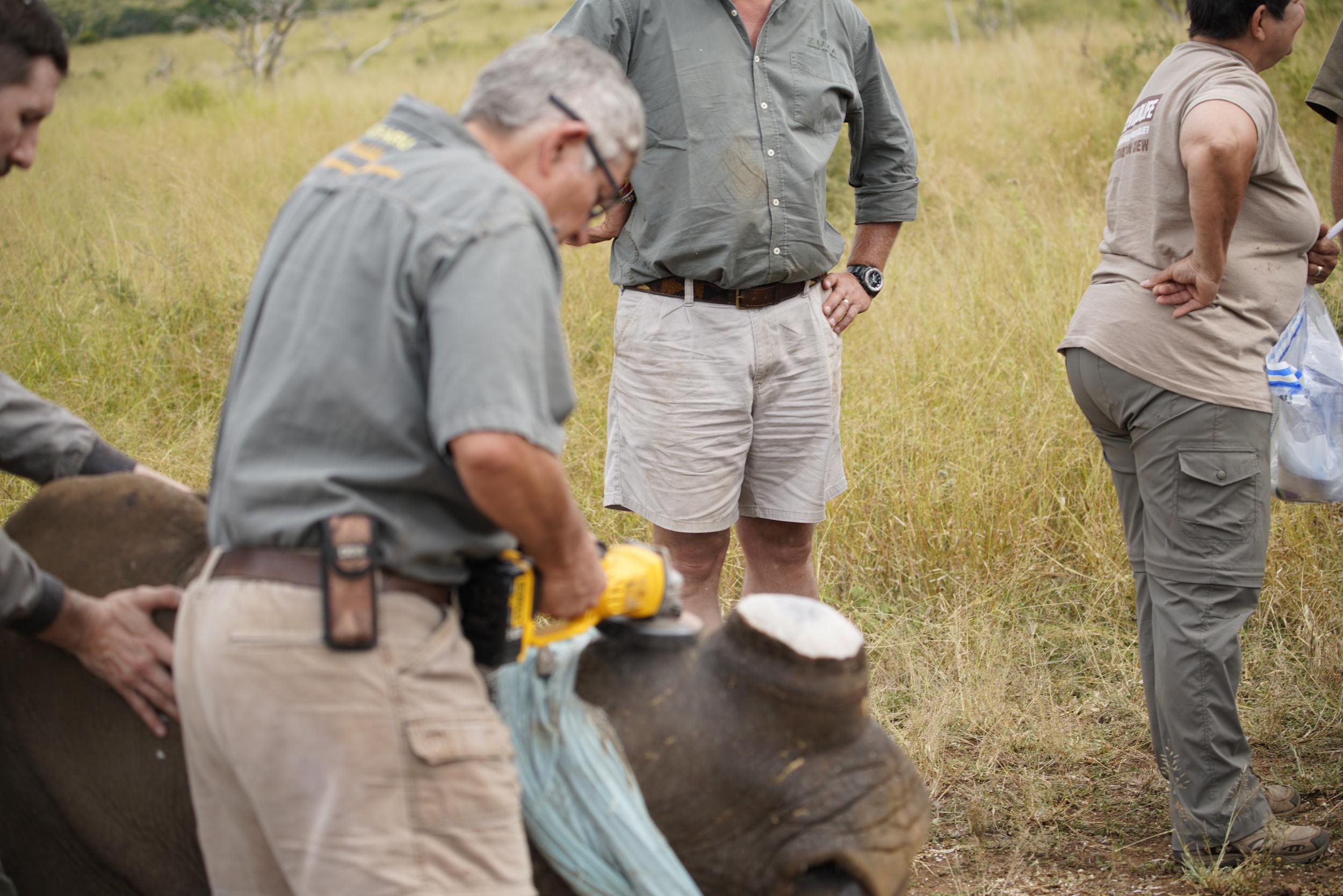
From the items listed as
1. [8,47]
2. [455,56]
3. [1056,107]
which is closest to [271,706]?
[8,47]

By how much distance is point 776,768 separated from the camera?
1931 mm

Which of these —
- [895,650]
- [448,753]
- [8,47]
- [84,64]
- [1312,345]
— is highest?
[8,47]

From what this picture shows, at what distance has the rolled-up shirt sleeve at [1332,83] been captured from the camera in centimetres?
391

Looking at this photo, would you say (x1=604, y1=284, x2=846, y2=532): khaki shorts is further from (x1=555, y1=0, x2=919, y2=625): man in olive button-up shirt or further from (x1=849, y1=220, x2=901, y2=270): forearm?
(x1=849, y1=220, x2=901, y2=270): forearm

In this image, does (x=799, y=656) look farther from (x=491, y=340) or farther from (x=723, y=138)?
(x=723, y=138)

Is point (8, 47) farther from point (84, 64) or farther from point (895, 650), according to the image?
point (84, 64)

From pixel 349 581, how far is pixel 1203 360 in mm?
2269

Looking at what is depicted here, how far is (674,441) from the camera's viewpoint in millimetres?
3609

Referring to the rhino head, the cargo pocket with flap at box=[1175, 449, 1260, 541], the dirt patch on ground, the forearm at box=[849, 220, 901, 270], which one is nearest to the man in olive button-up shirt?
the forearm at box=[849, 220, 901, 270]

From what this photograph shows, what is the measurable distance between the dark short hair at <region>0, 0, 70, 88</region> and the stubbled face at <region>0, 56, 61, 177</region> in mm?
12

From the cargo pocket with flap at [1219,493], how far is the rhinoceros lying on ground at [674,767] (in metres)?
1.41

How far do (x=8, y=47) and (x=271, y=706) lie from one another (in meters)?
1.16

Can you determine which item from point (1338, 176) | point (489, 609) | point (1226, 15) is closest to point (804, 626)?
point (489, 609)

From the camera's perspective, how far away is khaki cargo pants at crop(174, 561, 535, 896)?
1.70 meters
